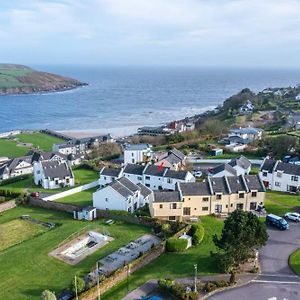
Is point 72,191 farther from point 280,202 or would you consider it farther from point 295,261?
point 295,261

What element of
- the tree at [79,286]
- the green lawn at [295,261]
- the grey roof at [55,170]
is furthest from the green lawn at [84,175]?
the green lawn at [295,261]

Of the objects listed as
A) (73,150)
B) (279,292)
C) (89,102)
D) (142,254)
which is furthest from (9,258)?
(89,102)

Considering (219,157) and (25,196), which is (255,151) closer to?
(219,157)

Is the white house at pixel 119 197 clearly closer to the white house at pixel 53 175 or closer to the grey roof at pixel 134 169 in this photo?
the grey roof at pixel 134 169

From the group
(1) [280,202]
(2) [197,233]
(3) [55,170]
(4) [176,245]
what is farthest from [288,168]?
(3) [55,170]

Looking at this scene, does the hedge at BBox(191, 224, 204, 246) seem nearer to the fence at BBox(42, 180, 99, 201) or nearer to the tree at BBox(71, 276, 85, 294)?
the tree at BBox(71, 276, 85, 294)

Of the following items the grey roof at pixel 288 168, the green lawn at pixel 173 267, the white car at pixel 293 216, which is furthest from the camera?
the grey roof at pixel 288 168
